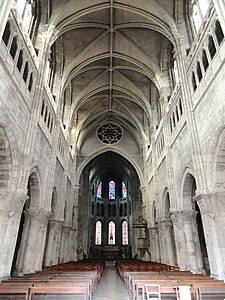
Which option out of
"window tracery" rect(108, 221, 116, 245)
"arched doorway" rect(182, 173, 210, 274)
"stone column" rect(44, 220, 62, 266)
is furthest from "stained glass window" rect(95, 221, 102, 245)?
"arched doorway" rect(182, 173, 210, 274)

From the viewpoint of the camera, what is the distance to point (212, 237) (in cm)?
1031

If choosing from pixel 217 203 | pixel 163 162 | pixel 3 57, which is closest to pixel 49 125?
pixel 3 57

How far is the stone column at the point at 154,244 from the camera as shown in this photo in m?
22.2

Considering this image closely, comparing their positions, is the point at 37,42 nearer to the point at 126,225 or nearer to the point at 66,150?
the point at 66,150

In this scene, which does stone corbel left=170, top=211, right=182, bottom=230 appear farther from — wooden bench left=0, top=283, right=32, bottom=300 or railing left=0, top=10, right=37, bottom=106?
railing left=0, top=10, right=37, bottom=106

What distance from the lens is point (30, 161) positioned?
40.6 ft

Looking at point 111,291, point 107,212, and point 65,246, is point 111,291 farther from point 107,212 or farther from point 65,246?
point 107,212

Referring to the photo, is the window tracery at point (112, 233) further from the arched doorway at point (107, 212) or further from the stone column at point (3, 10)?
the stone column at point (3, 10)

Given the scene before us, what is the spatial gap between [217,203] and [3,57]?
1110cm

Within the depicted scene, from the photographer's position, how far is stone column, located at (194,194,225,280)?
9758 mm

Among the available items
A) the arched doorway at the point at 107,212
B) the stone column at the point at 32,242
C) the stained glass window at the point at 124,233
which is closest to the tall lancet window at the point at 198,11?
the stone column at the point at 32,242

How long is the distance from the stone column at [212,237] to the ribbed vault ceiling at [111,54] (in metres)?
11.2

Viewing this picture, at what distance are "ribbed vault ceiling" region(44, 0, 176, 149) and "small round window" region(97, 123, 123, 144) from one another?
2909mm

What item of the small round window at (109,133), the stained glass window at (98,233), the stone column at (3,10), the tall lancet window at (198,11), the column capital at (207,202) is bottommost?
the column capital at (207,202)
